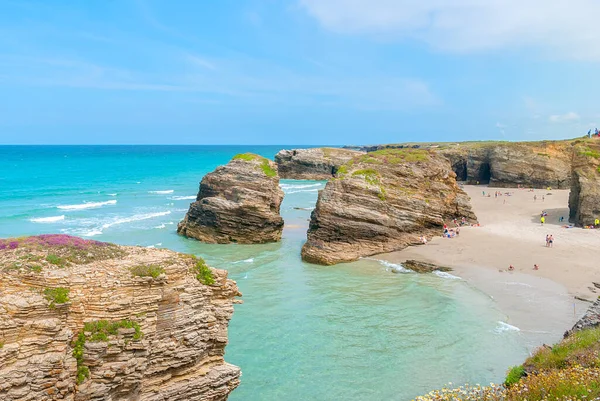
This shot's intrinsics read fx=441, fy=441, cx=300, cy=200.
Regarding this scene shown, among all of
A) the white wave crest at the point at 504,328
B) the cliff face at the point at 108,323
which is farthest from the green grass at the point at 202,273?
the white wave crest at the point at 504,328

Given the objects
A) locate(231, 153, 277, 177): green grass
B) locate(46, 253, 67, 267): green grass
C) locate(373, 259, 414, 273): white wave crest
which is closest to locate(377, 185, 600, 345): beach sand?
locate(373, 259, 414, 273): white wave crest

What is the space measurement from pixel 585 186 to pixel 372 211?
23.8 metres

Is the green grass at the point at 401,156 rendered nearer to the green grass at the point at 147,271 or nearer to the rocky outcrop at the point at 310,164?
the green grass at the point at 147,271

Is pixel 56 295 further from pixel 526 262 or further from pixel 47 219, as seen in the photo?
pixel 47 219

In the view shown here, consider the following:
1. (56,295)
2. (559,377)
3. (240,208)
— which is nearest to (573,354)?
(559,377)

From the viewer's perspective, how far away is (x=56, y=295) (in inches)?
412

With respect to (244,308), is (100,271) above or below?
above

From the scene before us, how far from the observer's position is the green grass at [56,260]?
11.3m

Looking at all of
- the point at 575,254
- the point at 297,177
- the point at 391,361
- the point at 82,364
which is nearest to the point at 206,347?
the point at 82,364

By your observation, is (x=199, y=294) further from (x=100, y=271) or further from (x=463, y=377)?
(x=463, y=377)

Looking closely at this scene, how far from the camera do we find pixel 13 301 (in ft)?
33.0

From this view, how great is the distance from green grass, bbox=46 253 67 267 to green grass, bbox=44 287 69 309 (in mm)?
889

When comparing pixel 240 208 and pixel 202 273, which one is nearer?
pixel 202 273

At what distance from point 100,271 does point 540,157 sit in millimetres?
77066
